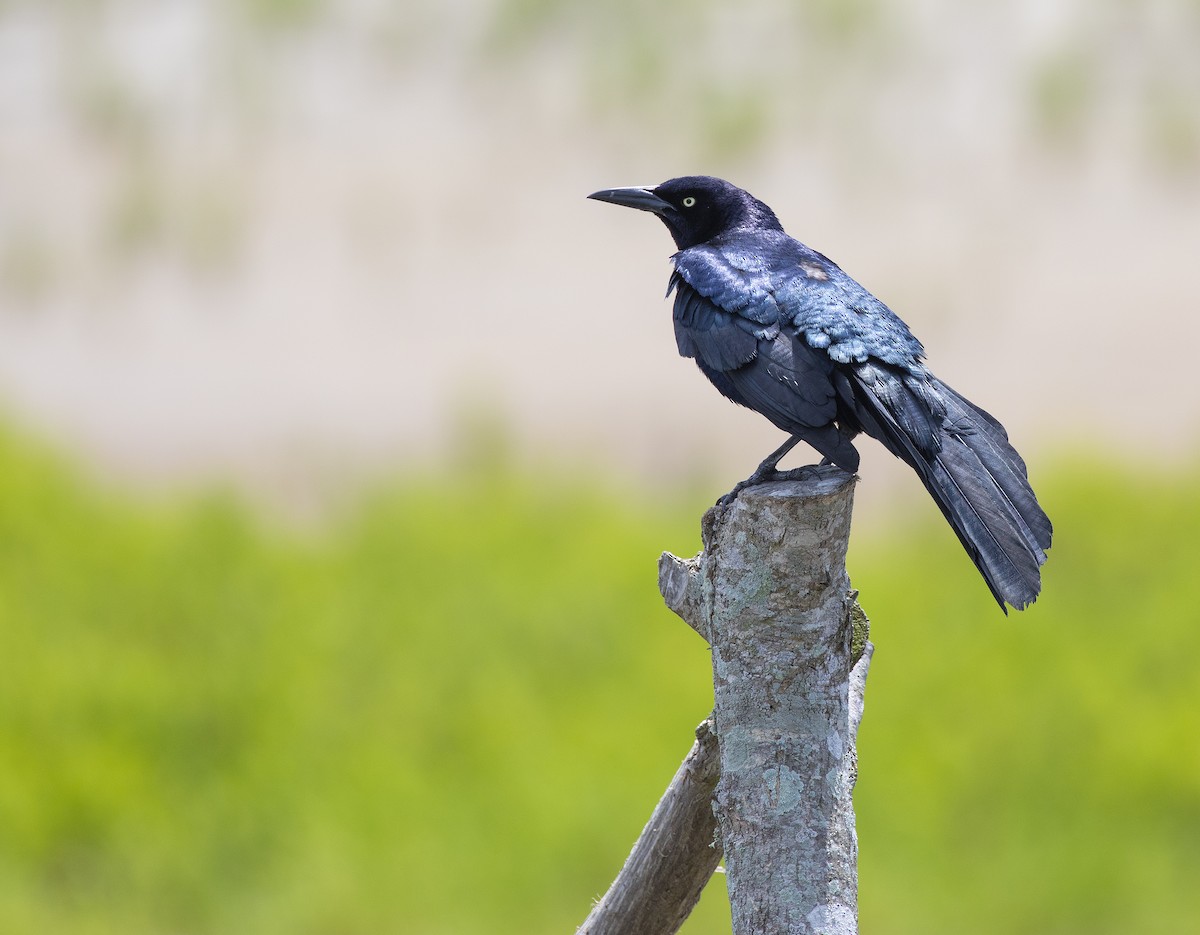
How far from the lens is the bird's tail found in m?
2.95

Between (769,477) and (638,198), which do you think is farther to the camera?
(638,198)

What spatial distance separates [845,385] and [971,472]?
37 centimetres

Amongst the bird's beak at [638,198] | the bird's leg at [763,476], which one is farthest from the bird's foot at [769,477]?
the bird's beak at [638,198]

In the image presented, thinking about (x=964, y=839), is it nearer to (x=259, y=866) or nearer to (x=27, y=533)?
(x=259, y=866)

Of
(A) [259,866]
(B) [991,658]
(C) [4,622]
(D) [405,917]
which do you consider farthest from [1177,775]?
(C) [4,622]

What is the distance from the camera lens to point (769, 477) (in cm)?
294

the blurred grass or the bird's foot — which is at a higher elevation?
the blurred grass

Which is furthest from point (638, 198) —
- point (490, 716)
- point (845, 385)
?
point (490, 716)

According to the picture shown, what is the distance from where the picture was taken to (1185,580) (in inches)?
394

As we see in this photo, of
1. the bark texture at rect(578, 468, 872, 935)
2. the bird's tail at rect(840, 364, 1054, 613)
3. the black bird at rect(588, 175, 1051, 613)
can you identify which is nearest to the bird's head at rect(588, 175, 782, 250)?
the black bird at rect(588, 175, 1051, 613)

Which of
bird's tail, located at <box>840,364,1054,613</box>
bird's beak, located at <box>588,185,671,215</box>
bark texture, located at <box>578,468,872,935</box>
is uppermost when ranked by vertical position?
bird's beak, located at <box>588,185,671,215</box>

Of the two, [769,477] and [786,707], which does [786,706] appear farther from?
[769,477]

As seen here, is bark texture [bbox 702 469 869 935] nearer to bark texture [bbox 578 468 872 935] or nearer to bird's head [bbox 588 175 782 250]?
bark texture [bbox 578 468 872 935]

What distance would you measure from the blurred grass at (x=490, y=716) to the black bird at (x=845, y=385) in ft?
16.2
